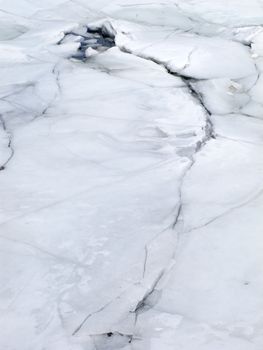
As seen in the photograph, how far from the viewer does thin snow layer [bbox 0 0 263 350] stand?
119cm

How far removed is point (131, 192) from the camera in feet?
5.36

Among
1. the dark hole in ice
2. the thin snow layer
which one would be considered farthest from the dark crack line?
the dark hole in ice

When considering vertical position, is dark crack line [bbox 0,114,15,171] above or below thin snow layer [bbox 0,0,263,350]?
below

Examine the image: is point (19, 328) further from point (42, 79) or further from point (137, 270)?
point (42, 79)

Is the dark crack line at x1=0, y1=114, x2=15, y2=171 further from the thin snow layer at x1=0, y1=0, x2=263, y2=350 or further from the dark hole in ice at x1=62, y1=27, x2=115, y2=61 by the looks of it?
the dark hole in ice at x1=62, y1=27, x2=115, y2=61

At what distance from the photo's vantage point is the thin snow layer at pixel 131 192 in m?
1.19

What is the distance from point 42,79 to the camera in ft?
8.09

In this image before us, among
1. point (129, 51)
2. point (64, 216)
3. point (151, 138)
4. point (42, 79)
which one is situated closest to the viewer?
point (64, 216)

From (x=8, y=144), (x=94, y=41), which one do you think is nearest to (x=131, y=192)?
(x=8, y=144)

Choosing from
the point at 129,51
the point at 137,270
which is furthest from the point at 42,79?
the point at 137,270

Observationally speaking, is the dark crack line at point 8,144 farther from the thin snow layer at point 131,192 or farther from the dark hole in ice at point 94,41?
the dark hole in ice at point 94,41

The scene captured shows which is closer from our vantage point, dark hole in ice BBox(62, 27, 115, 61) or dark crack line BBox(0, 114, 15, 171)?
dark crack line BBox(0, 114, 15, 171)

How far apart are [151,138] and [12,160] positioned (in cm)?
51

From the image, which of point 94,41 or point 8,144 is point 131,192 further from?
point 94,41
